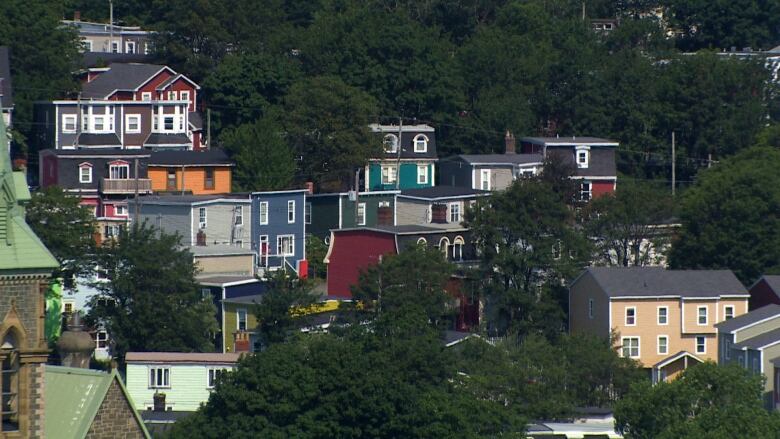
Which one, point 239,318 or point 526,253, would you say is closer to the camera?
point 239,318

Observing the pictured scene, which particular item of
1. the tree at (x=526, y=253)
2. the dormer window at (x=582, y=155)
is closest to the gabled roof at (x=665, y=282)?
the tree at (x=526, y=253)

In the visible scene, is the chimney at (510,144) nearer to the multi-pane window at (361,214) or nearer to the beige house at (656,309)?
the multi-pane window at (361,214)

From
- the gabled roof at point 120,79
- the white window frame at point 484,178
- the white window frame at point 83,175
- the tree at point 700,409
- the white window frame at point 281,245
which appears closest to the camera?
the tree at point 700,409

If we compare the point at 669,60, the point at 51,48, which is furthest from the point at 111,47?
the point at 669,60

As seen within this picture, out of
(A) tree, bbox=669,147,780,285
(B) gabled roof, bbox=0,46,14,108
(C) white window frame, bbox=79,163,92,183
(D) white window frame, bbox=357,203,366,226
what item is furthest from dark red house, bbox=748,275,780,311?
(B) gabled roof, bbox=0,46,14,108

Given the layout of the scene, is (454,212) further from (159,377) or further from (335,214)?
(159,377)

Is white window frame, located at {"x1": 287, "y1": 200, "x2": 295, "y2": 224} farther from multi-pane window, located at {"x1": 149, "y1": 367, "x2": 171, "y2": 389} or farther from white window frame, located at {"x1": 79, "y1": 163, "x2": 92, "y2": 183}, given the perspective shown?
multi-pane window, located at {"x1": 149, "y1": 367, "x2": 171, "y2": 389}

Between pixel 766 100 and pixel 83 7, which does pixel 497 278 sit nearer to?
pixel 766 100

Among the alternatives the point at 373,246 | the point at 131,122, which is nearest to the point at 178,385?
the point at 373,246
